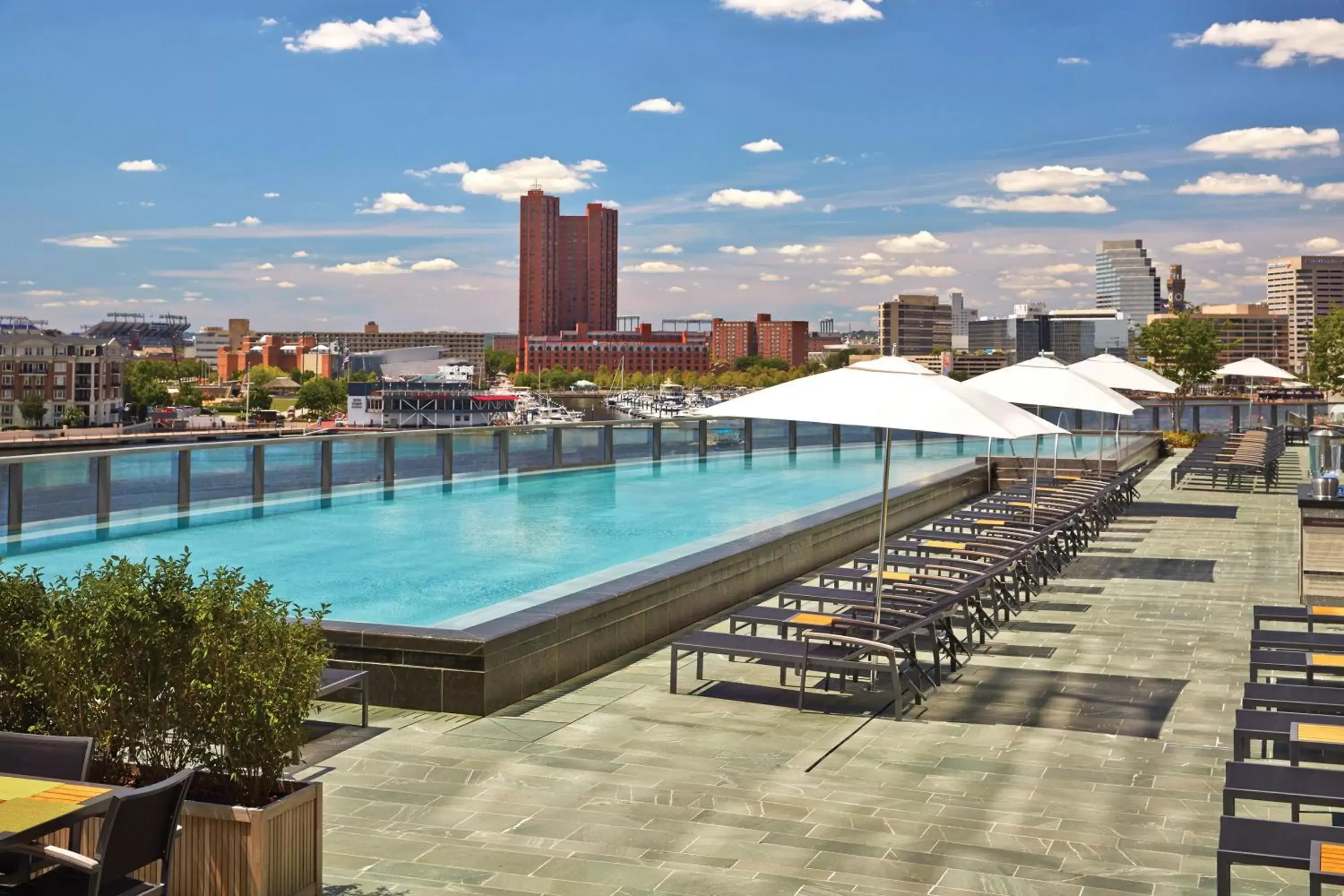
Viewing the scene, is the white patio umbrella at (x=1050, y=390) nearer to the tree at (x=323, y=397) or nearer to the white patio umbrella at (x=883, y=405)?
the white patio umbrella at (x=883, y=405)

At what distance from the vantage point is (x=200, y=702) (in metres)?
4.12

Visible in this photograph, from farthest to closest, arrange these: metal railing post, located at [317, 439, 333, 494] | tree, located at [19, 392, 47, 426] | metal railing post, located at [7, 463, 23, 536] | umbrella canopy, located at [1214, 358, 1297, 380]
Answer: tree, located at [19, 392, 47, 426]
umbrella canopy, located at [1214, 358, 1297, 380]
metal railing post, located at [317, 439, 333, 494]
metal railing post, located at [7, 463, 23, 536]

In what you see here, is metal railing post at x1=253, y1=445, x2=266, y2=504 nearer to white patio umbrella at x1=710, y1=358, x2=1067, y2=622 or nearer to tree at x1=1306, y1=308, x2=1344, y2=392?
white patio umbrella at x1=710, y1=358, x2=1067, y2=622

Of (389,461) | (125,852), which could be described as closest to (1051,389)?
(389,461)

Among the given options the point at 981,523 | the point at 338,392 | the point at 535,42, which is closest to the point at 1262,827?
the point at 981,523

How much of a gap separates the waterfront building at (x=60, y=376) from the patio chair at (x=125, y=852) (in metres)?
169

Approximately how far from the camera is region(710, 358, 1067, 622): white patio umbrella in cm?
754

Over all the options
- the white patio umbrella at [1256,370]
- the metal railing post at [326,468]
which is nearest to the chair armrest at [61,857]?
the metal railing post at [326,468]

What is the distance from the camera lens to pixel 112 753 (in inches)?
169

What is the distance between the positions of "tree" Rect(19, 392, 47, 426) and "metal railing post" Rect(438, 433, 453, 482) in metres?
158

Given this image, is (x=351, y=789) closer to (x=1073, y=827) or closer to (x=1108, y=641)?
(x=1073, y=827)

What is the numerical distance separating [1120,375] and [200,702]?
15448 millimetres

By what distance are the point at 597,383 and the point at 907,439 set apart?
159 m

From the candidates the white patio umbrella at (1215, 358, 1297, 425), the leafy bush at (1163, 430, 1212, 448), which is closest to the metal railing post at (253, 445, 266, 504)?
the white patio umbrella at (1215, 358, 1297, 425)
